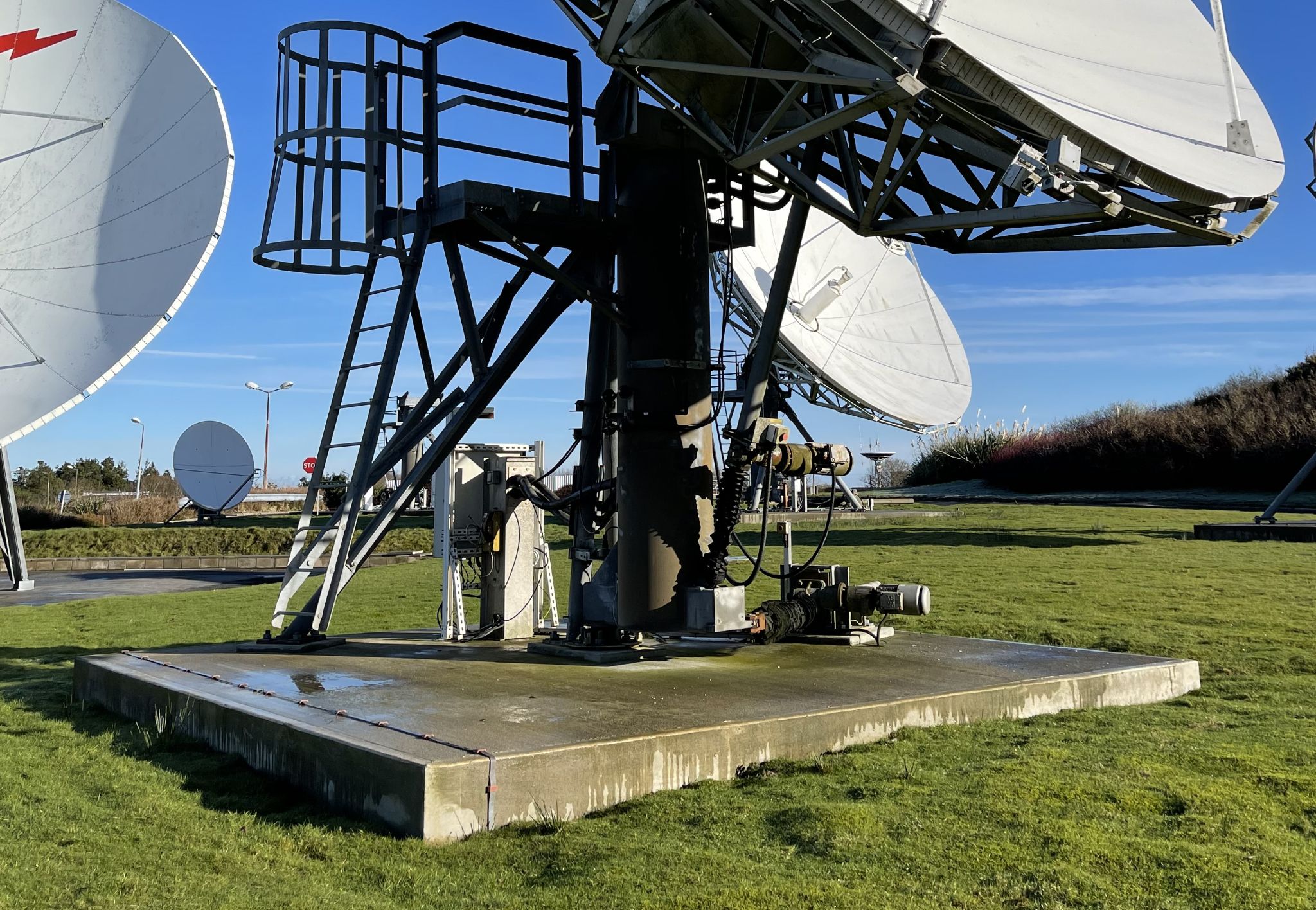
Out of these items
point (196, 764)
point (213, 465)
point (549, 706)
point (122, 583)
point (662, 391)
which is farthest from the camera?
point (213, 465)

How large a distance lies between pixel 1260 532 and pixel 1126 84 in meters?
20.6

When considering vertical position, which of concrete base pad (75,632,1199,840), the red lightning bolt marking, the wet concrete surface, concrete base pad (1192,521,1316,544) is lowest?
the wet concrete surface

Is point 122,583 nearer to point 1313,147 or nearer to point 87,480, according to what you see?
point 1313,147

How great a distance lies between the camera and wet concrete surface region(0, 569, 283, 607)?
21.5 metres

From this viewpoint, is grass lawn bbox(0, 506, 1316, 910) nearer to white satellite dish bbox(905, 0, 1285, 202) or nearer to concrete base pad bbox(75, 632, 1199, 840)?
concrete base pad bbox(75, 632, 1199, 840)

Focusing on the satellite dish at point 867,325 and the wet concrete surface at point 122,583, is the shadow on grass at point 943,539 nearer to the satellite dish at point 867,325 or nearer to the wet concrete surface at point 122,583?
the satellite dish at point 867,325

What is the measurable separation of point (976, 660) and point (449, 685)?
4.53 m

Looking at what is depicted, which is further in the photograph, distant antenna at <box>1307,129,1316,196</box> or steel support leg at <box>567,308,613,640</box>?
distant antenna at <box>1307,129,1316,196</box>

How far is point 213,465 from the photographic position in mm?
43969

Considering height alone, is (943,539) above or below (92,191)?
below

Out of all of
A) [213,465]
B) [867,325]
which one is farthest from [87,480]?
[867,325]

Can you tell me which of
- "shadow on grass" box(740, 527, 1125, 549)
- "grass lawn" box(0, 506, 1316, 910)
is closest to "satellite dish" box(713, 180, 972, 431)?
"shadow on grass" box(740, 527, 1125, 549)

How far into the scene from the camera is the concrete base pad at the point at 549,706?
5875mm

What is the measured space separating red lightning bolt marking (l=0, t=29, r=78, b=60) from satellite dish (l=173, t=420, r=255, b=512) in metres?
26.1
